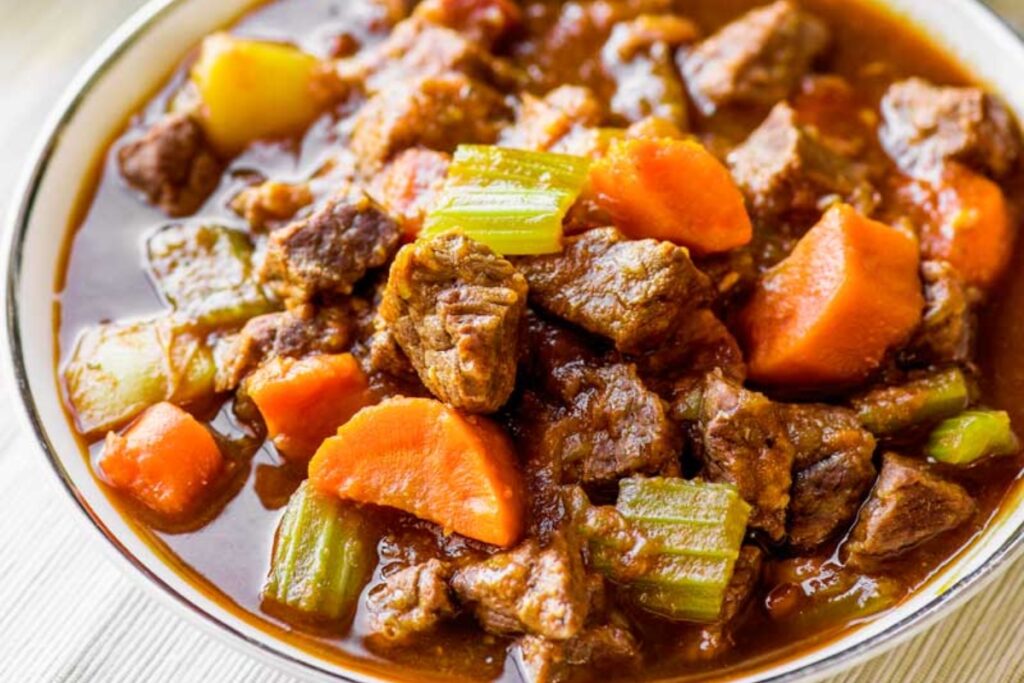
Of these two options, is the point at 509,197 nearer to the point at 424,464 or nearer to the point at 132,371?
the point at 424,464

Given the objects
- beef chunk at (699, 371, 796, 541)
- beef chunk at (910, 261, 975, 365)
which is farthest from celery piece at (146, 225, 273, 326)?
beef chunk at (910, 261, 975, 365)

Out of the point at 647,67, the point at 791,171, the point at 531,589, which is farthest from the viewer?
the point at 647,67

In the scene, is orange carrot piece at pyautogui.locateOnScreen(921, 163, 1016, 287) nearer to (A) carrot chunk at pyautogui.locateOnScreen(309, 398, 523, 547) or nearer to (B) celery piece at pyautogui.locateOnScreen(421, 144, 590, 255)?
(B) celery piece at pyautogui.locateOnScreen(421, 144, 590, 255)

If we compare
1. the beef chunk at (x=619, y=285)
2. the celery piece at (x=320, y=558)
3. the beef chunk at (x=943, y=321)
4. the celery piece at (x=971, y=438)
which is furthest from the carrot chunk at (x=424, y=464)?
the beef chunk at (x=943, y=321)

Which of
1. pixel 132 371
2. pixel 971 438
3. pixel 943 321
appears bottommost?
pixel 132 371

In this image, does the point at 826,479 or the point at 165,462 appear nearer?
the point at 826,479

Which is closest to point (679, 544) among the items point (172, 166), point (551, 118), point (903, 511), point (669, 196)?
point (903, 511)
